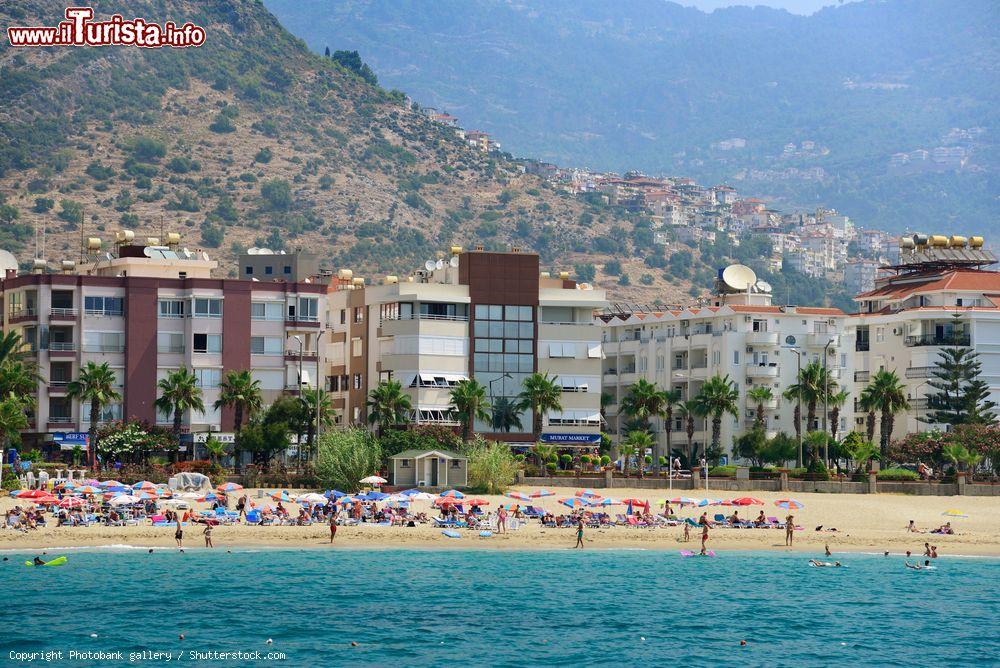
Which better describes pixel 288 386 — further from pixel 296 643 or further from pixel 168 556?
pixel 296 643

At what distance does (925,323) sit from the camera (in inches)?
5448

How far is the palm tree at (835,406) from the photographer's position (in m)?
128

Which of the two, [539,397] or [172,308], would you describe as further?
[172,308]

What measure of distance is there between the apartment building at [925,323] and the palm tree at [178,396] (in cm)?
5706

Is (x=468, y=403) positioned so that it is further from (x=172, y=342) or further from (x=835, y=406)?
(x=835, y=406)

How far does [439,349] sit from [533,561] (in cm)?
3954

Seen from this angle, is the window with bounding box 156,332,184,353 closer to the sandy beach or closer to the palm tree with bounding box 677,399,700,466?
the sandy beach

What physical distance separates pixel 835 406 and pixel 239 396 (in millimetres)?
45530

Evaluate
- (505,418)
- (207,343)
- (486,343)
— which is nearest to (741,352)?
(486,343)

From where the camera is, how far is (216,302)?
386 feet

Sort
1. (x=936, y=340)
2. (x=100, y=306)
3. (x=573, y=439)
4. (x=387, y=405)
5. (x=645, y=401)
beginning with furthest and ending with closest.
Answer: (x=936, y=340) → (x=573, y=439) → (x=645, y=401) → (x=100, y=306) → (x=387, y=405)

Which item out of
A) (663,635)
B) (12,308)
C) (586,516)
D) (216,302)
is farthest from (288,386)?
(663,635)

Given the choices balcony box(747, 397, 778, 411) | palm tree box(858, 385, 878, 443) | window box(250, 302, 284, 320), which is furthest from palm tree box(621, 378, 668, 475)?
window box(250, 302, 284, 320)

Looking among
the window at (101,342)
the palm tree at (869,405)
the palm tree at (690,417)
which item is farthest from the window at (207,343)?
the palm tree at (869,405)
